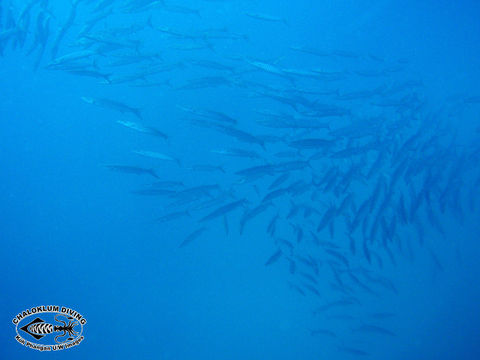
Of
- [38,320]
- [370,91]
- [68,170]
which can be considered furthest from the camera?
[68,170]

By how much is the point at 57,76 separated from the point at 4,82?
286 centimetres

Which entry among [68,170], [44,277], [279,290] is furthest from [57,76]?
[279,290]

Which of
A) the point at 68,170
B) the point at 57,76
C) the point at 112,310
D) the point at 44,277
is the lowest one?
the point at 112,310

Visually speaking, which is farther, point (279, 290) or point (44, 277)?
point (44, 277)

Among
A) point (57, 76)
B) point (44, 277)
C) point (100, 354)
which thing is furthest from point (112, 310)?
point (57, 76)

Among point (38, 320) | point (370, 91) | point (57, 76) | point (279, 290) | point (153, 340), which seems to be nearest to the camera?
point (38, 320)

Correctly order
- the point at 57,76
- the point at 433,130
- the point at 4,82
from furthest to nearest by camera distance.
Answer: the point at 57,76 → the point at 4,82 → the point at 433,130

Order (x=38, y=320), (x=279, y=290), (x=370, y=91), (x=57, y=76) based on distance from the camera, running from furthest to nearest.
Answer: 1. (x=57, y=76)
2. (x=279, y=290)
3. (x=370, y=91)
4. (x=38, y=320)

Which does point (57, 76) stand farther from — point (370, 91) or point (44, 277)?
point (370, 91)

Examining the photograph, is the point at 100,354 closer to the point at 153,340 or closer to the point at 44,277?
the point at 153,340

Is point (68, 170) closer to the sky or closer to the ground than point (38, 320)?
closer to the sky

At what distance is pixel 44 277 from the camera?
317 inches

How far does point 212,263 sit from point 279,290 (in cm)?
178

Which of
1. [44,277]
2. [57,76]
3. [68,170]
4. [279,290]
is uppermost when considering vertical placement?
[57,76]
